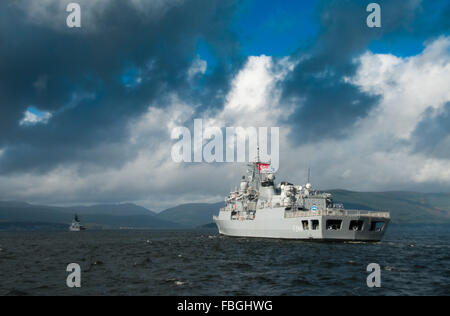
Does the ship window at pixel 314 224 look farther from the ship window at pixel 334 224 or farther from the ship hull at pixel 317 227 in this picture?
the ship window at pixel 334 224

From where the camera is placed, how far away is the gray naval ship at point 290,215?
193ft

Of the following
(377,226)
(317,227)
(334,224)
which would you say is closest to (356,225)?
(334,224)

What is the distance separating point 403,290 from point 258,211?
2033 inches

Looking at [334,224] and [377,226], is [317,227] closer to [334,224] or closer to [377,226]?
[334,224]

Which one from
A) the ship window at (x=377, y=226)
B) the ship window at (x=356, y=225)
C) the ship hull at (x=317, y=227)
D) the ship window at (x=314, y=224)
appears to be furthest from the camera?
the ship window at (x=377, y=226)

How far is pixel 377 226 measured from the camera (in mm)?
62688

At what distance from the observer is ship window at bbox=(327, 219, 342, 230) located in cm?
5872

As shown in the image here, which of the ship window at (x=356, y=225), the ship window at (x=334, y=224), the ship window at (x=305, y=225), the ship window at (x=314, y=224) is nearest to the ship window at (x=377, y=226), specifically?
the ship window at (x=356, y=225)

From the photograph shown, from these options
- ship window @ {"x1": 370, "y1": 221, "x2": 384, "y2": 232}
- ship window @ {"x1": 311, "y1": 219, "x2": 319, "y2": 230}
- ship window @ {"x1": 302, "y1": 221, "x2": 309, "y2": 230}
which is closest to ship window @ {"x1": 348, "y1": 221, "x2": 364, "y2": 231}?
ship window @ {"x1": 370, "y1": 221, "x2": 384, "y2": 232}

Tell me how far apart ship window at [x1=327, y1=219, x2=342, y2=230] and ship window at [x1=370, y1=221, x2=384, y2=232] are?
5846 mm

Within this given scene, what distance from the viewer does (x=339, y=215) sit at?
5762 centimetres
